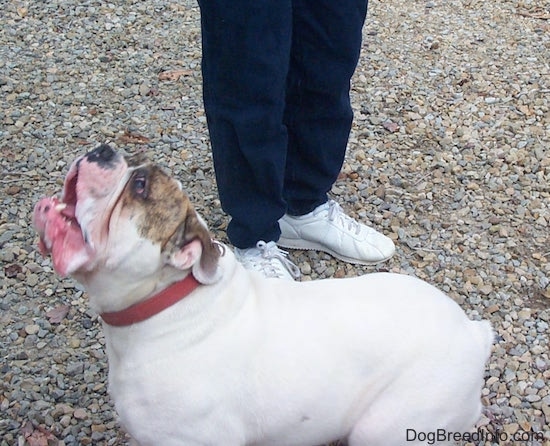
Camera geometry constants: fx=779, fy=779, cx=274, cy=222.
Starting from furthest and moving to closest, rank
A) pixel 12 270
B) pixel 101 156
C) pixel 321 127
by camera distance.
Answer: pixel 12 270
pixel 321 127
pixel 101 156

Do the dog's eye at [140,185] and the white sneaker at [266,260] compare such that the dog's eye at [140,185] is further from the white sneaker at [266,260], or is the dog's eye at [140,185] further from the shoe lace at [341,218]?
the shoe lace at [341,218]

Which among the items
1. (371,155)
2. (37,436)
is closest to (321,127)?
(371,155)

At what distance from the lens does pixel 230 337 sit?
204 cm

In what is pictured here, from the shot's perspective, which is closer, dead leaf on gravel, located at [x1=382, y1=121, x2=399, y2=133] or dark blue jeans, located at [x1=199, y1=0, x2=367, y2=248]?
dark blue jeans, located at [x1=199, y1=0, x2=367, y2=248]

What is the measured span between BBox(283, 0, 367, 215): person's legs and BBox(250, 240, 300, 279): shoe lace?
26 cm

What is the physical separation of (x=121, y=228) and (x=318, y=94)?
4.20 feet

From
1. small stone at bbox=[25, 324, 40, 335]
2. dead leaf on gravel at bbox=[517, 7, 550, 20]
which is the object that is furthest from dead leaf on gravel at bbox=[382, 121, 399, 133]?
small stone at bbox=[25, 324, 40, 335]

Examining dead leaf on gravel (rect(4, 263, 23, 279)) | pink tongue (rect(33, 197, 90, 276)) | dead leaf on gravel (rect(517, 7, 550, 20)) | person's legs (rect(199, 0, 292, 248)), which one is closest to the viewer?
pink tongue (rect(33, 197, 90, 276))

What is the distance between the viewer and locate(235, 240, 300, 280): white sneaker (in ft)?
10.1

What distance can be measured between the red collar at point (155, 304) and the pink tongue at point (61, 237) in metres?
0.19

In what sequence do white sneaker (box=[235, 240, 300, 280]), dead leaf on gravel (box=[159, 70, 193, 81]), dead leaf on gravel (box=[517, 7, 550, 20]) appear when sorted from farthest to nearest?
1. dead leaf on gravel (box=[517, 7, 550, 20])
2. dead leaf on gravel (box=[159, 70, 193, 81])
3. white sneaker (box=[235, 240, 300, 280])

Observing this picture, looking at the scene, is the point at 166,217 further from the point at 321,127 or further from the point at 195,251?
the point at 321,127

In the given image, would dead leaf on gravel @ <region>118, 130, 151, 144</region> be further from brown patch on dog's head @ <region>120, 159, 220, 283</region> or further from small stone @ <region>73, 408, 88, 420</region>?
brown patch on dog's head @ <region>120, 159, 220, 283</region>

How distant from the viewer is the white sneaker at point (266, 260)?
3.07 metres
